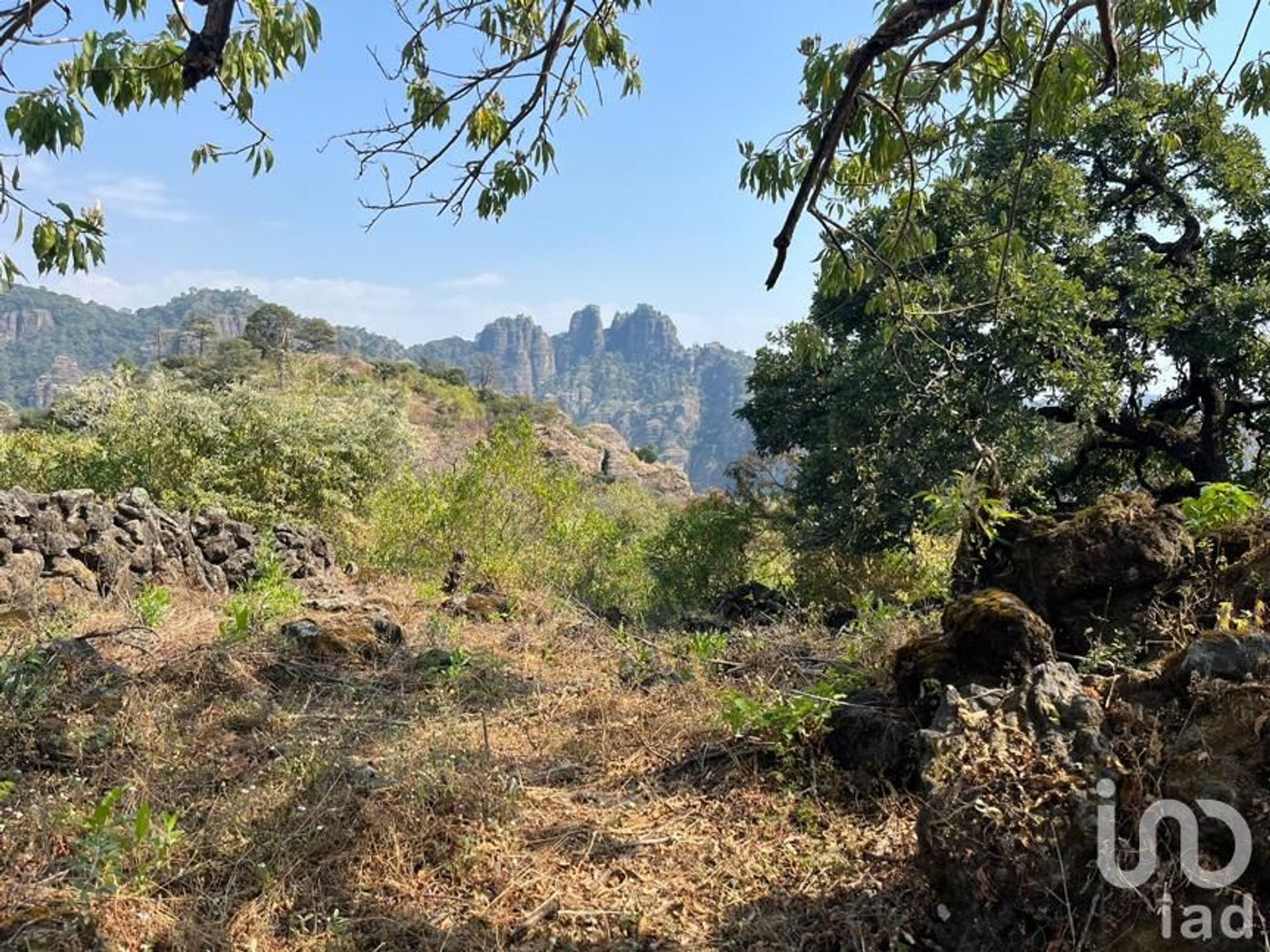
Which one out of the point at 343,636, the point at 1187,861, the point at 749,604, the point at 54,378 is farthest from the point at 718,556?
the point at 54,378

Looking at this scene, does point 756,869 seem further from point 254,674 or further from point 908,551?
point 908,551

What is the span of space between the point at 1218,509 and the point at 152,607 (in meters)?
5.45

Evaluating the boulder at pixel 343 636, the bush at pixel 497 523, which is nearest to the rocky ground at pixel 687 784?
the boulder at pixel 343 636

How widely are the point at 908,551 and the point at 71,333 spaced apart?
17120 cm

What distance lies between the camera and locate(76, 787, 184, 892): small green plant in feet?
7.03

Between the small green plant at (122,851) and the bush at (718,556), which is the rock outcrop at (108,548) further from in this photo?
the bush at (718,556)

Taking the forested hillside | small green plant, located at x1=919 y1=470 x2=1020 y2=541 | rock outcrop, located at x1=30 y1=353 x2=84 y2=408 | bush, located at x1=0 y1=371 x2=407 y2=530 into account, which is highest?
the forested hillside

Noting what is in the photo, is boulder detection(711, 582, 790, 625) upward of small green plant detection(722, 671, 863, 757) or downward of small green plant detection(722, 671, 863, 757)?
downward

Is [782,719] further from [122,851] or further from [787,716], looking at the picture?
[122,851]

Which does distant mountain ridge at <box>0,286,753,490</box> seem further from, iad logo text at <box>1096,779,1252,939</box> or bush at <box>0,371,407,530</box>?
iad logo text at <box>1096,779,1252,939</box>

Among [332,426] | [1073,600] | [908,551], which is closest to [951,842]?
[1073,600]

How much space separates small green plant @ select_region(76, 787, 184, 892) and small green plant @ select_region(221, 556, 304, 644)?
2.09 meters

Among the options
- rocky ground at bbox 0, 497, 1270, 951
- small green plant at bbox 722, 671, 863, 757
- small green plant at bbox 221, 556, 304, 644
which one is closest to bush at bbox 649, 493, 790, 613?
small green plant at bbox 221, 556, 304, 644

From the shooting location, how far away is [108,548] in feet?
19.5
